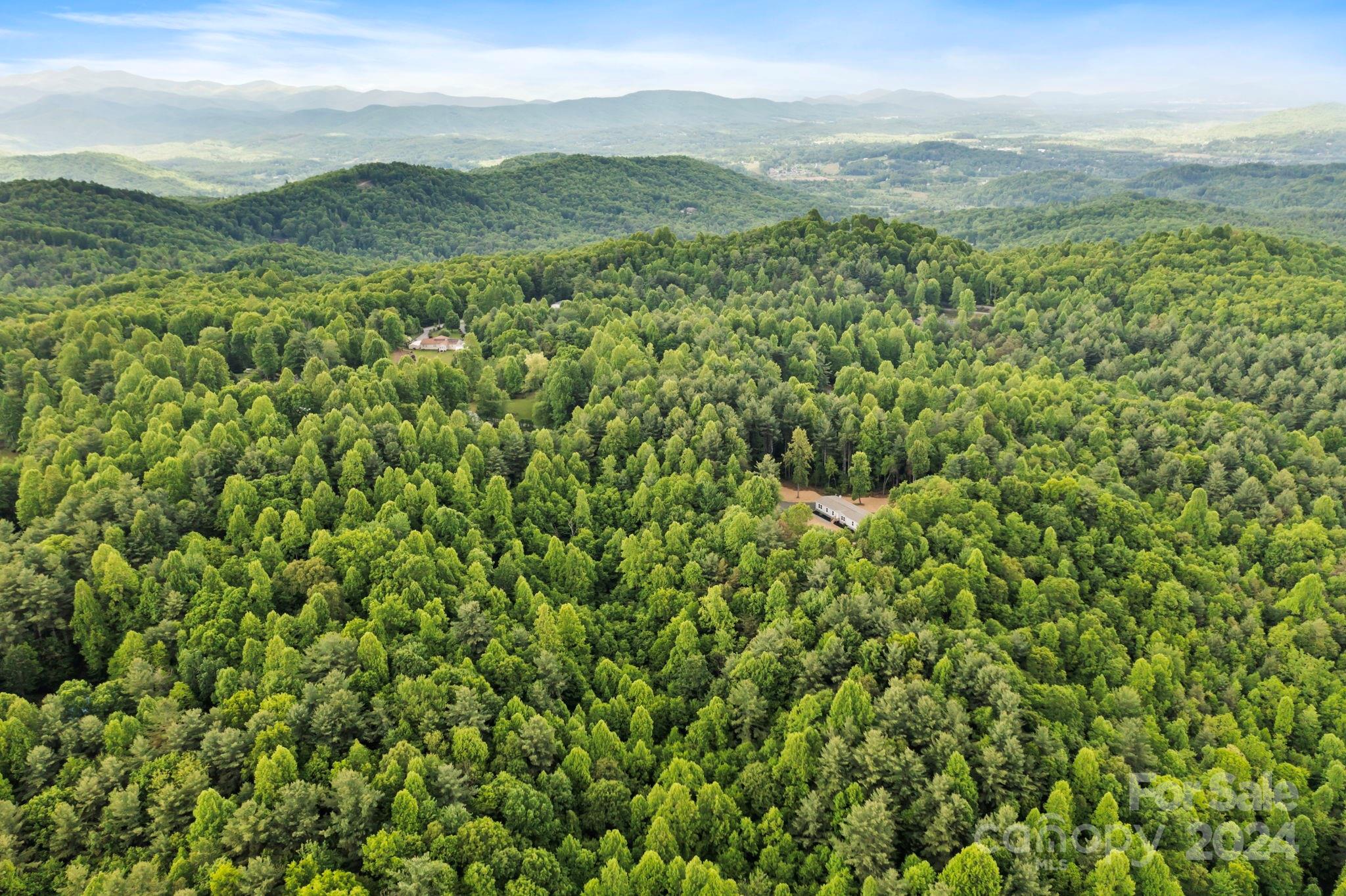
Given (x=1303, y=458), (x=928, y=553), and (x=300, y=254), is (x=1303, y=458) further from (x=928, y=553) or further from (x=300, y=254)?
(x=300, y=254)

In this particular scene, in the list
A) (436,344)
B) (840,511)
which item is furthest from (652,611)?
(436,344)

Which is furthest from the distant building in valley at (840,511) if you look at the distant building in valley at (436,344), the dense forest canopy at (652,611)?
the distant building in valley at (436,344)

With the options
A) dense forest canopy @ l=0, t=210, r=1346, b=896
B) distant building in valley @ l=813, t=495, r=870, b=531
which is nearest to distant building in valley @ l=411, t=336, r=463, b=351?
dense forest canopy @ l=0, t=210, r=1346, b=896

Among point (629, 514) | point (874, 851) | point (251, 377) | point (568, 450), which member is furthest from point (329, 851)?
point (251, 377)

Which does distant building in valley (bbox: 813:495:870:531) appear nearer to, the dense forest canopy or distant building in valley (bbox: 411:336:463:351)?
the dense forest canopy

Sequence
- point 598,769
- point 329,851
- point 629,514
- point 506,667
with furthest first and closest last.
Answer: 1. point 629,514
2. point 506,667
3. point 598,769
4. point 329,851

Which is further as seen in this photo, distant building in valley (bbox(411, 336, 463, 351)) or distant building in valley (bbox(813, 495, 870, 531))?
distant building in valley (bbox(411, 336, 463, 351))

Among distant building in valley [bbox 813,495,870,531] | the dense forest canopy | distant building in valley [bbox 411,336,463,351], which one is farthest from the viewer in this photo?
distant building in valley [bbox 411,336,463,351]

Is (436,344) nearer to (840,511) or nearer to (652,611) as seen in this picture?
(840,511)
